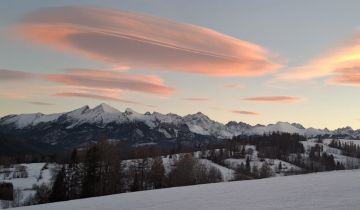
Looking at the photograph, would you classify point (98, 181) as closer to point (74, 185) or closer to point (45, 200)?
point (74, 185)

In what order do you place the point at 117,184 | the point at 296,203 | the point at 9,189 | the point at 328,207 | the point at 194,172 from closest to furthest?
the point at 328,207 < the point at 296,203 < the point at 117,184 < the point at 194,172 < the point at 9,189

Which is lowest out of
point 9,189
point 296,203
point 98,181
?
point 9,189

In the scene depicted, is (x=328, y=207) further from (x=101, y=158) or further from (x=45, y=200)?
(x=45, y=200)

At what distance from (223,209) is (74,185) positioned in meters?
74.6

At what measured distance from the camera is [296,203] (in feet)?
104

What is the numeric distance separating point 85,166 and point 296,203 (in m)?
74.2

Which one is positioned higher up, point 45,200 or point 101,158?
point 101,158

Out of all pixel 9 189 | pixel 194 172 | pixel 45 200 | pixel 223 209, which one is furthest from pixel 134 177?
pixel 223 209

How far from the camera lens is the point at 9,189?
14862 cm

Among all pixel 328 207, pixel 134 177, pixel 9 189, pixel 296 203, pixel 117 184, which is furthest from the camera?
pixel 9 189

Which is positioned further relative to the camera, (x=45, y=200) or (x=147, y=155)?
(x=147, y=155)

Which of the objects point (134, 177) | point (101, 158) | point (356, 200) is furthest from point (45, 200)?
point (356, 200)

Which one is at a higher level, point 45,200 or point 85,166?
point 85,166

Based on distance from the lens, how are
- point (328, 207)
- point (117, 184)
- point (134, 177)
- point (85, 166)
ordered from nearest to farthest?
1. point (328, 207)
2. point (85, 166)
3. point (117, 184)
4. point (134, 177)
